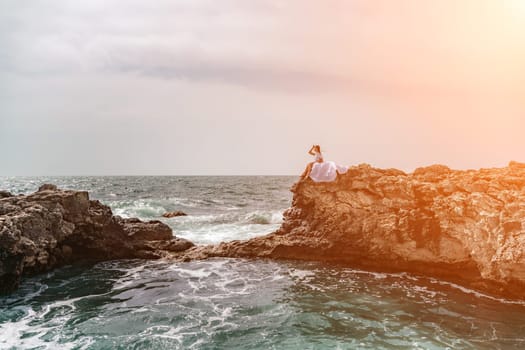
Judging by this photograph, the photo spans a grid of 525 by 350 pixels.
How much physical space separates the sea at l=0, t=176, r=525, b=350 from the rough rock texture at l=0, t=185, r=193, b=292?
0.90m

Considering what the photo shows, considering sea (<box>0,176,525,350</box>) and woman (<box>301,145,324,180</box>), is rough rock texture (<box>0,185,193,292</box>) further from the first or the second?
woman (<box>301,145,324,180</box>)

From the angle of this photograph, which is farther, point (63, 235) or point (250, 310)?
point (63, 235)

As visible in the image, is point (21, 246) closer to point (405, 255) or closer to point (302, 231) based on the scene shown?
point (302, 231)

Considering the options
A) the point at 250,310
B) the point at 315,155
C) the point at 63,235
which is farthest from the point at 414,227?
the point at 63,235

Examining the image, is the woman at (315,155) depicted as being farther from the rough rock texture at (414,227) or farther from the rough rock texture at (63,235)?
the rough rock texture at (63,235)

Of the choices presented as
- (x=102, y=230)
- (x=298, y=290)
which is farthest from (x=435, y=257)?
(x=102, y=230)

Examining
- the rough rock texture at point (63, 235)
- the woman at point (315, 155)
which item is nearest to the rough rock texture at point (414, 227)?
the woman at point (315, 155)

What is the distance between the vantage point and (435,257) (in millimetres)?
13523

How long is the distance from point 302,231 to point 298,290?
4.70m

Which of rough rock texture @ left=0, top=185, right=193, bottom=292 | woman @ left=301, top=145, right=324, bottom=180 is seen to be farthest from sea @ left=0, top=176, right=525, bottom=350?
woman @ left=301, top=145, right=324, bottom=180

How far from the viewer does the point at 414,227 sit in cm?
1392

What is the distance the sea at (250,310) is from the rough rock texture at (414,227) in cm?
72

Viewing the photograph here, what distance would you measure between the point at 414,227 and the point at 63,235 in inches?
513

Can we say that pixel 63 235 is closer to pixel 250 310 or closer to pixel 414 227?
pixel 250 310
